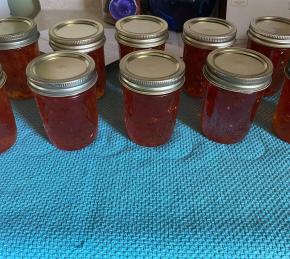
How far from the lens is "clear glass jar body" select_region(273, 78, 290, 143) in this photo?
19.0 inches

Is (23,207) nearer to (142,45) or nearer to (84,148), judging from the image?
(84,148)

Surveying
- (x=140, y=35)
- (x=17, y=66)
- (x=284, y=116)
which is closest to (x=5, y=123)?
(x=17, y=66)

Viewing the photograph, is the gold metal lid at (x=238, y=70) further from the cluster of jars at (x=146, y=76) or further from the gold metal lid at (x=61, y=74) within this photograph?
the gold metal lid at (x=61, y=74)

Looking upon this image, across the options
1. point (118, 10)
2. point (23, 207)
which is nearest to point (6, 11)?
point (118, 10)

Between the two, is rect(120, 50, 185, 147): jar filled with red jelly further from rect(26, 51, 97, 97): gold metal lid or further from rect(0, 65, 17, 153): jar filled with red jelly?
rect(0, 65, 17, 153): jar filled with red jelly

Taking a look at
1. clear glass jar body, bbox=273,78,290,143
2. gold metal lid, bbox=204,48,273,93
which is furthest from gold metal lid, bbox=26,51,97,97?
clear glass jar body, bbox=273,78,290,143

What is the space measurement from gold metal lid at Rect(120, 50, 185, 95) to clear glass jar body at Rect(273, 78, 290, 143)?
14 centimetres

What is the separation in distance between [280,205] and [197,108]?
205 mm

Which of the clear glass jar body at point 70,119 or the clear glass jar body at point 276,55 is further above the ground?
the clear glass jar body at point 276,55

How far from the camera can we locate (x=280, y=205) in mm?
409

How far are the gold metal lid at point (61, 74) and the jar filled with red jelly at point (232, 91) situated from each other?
151 millimetres

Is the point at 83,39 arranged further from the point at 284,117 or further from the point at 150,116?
the point at 284,117

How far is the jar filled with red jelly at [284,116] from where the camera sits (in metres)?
0.48

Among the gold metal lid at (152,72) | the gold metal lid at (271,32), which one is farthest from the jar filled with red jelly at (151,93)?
the gold metal lid at (271,32)
